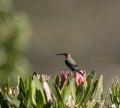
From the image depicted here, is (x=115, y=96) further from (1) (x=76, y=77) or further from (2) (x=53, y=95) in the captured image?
(2) (x=53, y=95)

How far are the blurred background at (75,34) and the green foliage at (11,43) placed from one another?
8.60 feet

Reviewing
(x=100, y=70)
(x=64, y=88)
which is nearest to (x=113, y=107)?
(x=64, y=88)

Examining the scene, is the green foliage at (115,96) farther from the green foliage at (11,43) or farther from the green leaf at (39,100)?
the green foliage at (11,43)

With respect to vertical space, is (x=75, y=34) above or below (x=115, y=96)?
below

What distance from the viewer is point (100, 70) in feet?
47.2

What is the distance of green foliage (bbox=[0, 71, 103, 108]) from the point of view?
2074 millimetres

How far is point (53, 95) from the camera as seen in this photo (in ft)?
6.84

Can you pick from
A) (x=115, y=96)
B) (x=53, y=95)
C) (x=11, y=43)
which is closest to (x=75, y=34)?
(x=11, y=43)

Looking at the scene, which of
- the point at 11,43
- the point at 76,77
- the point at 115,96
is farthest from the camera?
the point at 11,43

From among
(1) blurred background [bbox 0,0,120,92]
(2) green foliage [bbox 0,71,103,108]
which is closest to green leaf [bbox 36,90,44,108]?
(2) green foliage [bbox 0,71,103,108]

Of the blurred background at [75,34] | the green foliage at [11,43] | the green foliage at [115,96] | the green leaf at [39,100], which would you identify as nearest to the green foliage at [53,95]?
the green leaf at [39,100]

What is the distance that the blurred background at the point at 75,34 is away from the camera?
15297 mm

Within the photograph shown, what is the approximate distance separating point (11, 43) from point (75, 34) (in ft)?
23.8

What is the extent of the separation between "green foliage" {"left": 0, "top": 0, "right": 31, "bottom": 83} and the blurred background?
262 centimetres
